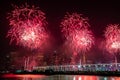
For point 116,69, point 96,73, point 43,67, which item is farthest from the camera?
point 43,67

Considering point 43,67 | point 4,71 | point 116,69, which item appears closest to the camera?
point 116,69

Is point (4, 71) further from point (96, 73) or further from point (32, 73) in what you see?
point (96, 73)

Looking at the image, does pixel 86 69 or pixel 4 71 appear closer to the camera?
pixel 86 69

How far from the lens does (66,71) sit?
14988 cm

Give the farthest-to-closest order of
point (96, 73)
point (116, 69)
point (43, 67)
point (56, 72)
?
point (43, 67) < point (56, 72) < point (96, 73) < point (116, 69)

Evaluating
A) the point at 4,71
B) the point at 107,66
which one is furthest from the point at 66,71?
the point at 4,71

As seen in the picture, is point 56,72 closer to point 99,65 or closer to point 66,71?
point 66,71

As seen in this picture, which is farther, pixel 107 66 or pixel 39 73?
pixel 39 73

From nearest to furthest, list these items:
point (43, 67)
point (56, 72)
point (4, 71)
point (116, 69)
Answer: point (116, 69) → point (56, 72) → point (43, 67) → point (4, 71)

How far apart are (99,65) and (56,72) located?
84.3ft

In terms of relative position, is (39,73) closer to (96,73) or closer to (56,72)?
(56,72)

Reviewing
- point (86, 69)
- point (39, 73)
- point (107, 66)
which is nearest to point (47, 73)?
point (39, 73)

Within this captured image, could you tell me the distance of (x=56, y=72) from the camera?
149375mm

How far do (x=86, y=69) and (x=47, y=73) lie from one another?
25.0m
